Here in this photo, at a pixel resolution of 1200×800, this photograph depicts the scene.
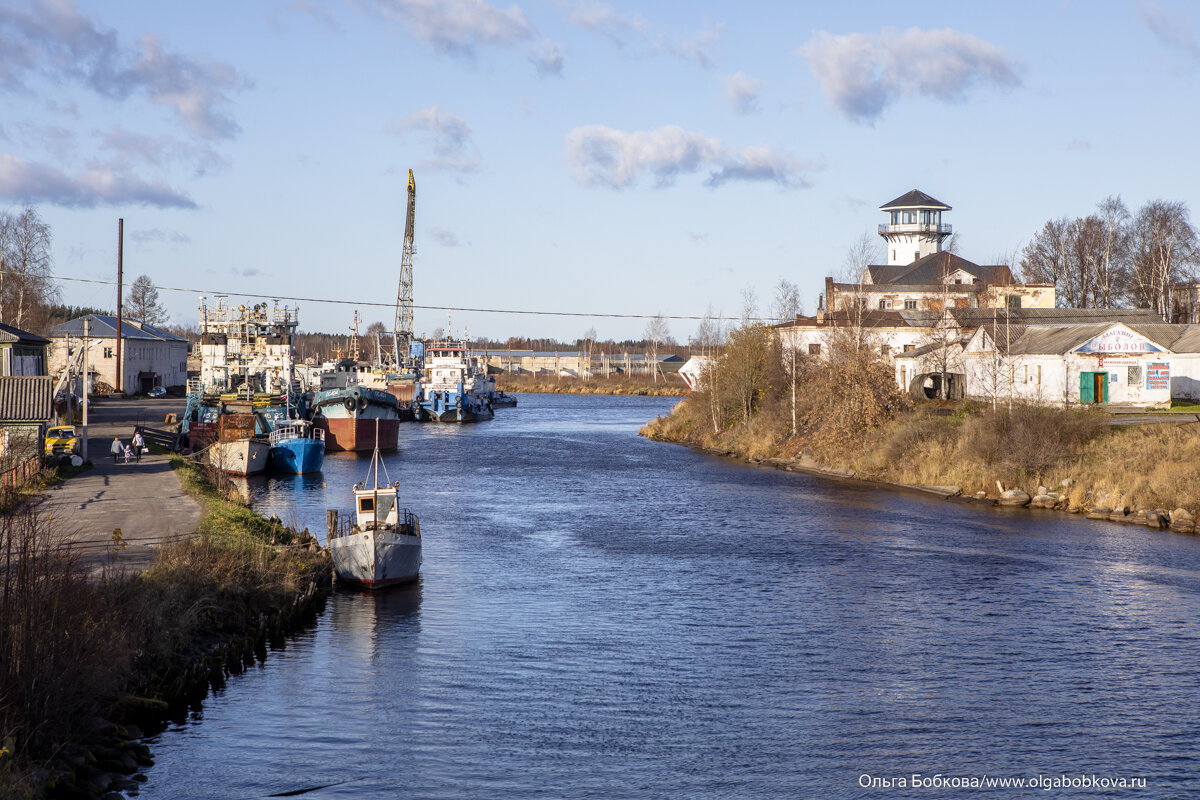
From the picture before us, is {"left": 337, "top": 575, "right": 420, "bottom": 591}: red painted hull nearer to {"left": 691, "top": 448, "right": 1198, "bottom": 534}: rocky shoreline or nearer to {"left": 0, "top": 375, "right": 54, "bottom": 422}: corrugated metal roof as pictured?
{"left": 0, "top": 375, "right": 54, "bottom": 422}: corrugated metal roof

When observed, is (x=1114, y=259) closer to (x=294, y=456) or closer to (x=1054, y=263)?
(x=1054, y=263)

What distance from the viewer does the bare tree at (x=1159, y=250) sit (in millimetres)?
77625

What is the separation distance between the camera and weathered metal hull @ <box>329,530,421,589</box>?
77.6ft

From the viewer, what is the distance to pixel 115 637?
47.4ft

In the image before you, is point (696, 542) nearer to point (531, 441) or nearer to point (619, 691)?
point (619, 691)

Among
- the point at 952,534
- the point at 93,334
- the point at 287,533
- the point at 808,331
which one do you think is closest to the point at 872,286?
the point at 808,331

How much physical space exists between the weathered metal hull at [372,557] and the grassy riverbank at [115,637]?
1.01 meters

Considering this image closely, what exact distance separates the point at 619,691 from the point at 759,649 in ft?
12.2

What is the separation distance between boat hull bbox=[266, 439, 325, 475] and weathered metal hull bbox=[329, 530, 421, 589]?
2533cm

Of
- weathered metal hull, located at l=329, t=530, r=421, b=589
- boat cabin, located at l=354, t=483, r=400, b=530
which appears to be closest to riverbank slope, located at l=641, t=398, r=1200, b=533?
boat cabin, located at l=354, t=483, r=400, b=530

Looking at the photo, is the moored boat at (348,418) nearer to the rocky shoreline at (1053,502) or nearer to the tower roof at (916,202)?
the rocky shoreline at (1053,502)

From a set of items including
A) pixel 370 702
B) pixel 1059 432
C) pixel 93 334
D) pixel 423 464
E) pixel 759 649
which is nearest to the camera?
pixel 370 702

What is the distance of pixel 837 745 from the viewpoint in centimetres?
1527

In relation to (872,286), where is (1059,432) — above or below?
below
